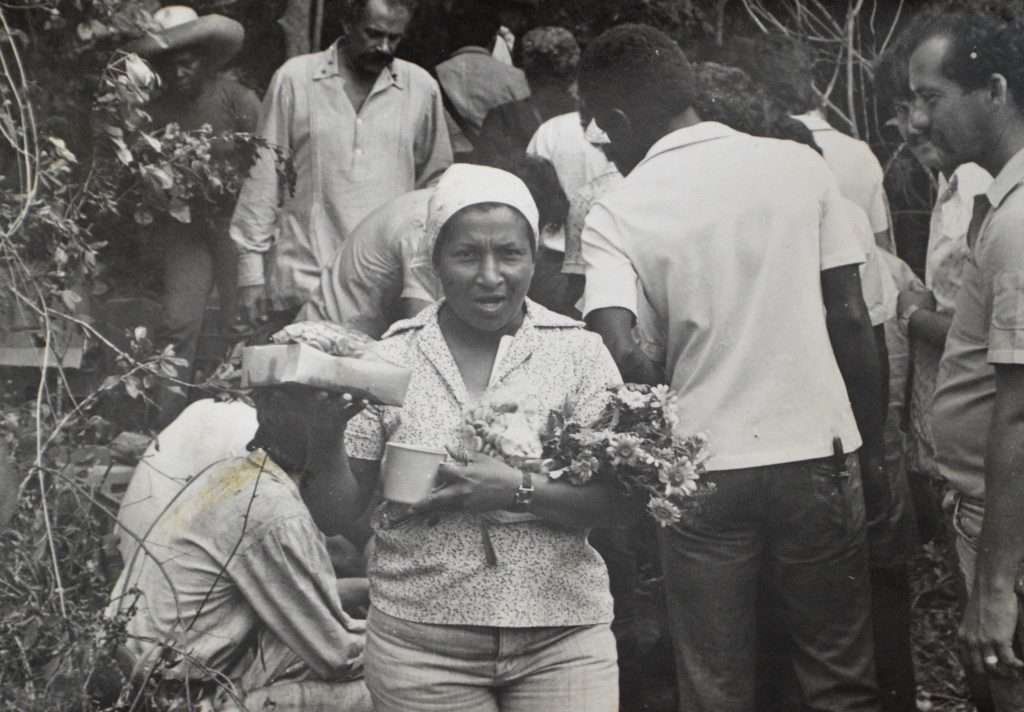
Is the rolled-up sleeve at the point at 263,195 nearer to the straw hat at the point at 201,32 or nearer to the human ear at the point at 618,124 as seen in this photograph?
the straw hat at the point at 201,32

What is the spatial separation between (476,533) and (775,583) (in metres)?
1.03

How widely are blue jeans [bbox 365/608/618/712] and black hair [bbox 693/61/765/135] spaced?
6.00 ft

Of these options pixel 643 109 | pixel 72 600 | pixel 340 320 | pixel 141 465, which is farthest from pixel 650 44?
pixel 72 600

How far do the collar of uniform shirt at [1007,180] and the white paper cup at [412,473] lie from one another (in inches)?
46.0

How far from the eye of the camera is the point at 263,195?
4.79 m

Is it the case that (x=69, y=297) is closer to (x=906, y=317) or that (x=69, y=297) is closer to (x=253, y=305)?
(x=253, y=305)

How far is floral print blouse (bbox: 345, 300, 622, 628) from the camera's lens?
8.04 feet

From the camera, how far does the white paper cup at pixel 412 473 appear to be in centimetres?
241

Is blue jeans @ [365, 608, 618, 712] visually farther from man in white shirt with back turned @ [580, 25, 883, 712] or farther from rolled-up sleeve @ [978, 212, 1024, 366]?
rolled-up sleeve @ [978, 212, 1024, 366]

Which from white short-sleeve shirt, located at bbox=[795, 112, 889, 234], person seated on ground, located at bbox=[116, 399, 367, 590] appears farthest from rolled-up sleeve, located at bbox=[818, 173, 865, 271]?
person seated on ground, located at bbox=[116, 399, 367, 590]

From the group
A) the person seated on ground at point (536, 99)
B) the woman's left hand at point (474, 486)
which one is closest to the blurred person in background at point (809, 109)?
the person seated on ground at point (536, 99)

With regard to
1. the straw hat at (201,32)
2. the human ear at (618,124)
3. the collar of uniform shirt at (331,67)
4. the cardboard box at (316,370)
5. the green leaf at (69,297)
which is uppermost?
the straw hat at (201,32)

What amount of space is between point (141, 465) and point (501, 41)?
2.45 metres

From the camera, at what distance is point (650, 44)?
3332 millimetres
